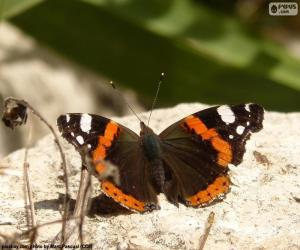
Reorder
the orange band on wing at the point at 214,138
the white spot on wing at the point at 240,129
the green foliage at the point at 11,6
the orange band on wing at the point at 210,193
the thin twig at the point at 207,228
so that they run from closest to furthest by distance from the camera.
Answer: the thin twig at the point at 207,228 → the orange band on wing at the point at 210,193 → the orange band on wing at the point at 214,138 → the white spot on wing at the point at 240,129 → the green foliage at the point at 11,6

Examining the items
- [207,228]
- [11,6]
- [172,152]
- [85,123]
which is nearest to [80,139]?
[85,123]

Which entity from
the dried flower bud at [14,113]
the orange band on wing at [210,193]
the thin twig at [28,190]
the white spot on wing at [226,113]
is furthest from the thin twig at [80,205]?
the white spot on wing at [226,113]

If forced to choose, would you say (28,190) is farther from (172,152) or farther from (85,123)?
(172,152)

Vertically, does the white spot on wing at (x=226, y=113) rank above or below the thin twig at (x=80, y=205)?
above

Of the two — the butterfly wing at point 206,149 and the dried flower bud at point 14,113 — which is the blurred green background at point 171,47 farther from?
the dried flower bud at point 14,113

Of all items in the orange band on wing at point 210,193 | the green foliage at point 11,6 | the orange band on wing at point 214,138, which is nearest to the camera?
the orange band on wing at point 210,193

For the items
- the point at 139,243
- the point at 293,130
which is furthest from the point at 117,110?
the point at 139,243

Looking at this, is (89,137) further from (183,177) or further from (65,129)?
(183,177)
